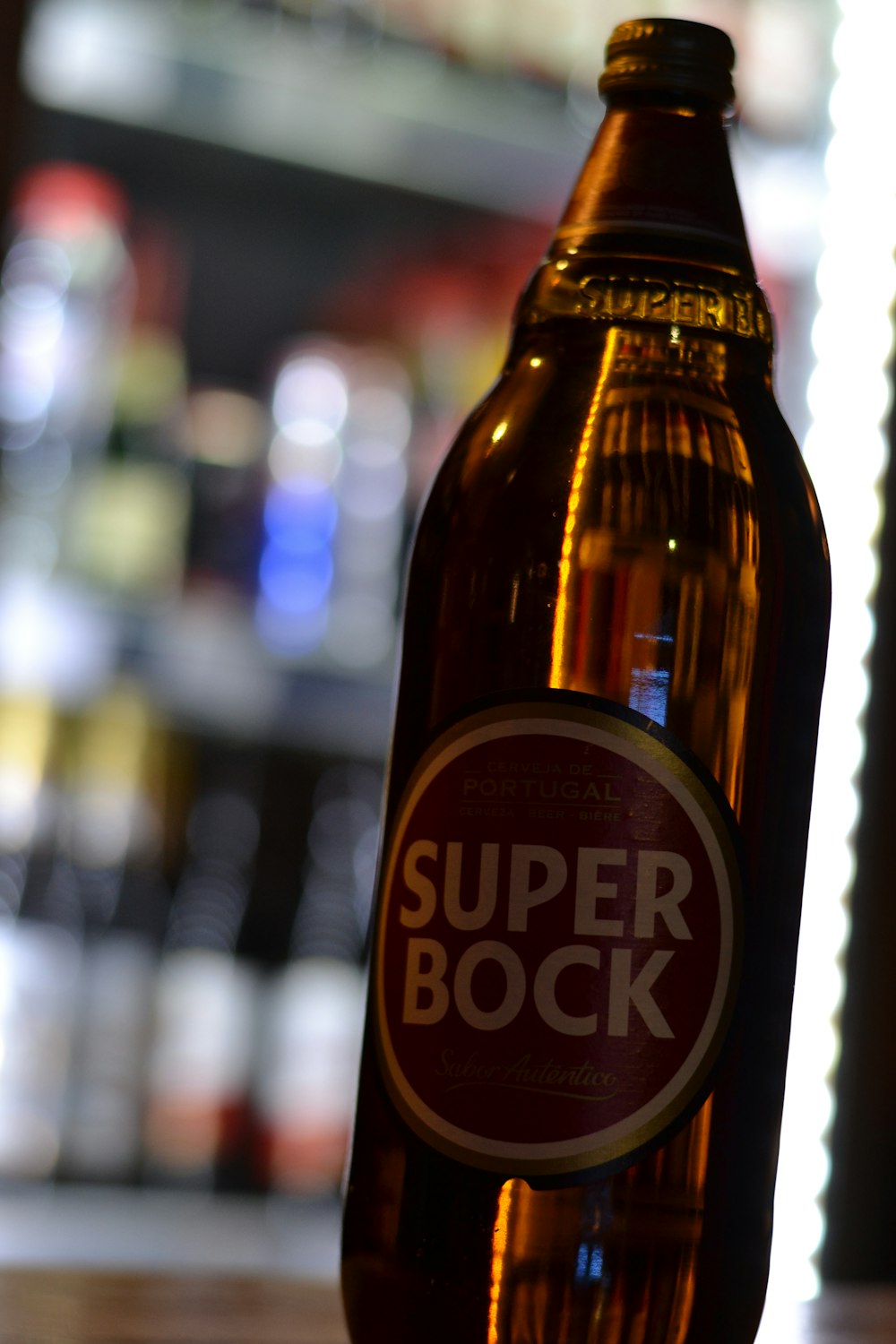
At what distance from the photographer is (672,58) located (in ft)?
Answer: 1.55

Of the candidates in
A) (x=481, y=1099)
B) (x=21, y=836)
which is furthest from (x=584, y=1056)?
(x=21, y=836)

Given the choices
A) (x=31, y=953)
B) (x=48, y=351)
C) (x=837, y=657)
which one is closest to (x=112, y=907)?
(x=31, y=953)

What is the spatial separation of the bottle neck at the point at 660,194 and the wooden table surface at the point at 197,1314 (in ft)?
0.96

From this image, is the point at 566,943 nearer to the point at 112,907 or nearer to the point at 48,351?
the point at 48,351

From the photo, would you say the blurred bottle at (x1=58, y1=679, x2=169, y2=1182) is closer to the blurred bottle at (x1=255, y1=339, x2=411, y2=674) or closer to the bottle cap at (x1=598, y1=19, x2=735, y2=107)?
the blurred bottle at (x1=255, y1=339, x2=411, y2=674)

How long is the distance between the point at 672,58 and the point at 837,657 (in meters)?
0.81

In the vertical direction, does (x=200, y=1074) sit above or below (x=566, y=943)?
below

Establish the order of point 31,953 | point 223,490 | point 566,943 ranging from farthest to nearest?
point 223,490
point 31,953
point 566,943

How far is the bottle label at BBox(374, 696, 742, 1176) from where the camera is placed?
16.0 inches

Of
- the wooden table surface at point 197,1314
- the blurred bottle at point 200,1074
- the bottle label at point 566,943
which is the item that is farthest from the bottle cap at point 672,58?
the blurred bottle at point 200,1074

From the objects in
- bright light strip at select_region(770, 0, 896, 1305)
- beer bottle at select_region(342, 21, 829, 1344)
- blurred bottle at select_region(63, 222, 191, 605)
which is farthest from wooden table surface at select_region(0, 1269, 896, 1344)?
blurred bottle at select_region(63, 222, 191, 605)

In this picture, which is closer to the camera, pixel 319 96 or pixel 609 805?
pixel 609 805

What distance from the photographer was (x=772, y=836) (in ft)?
A: 1.44

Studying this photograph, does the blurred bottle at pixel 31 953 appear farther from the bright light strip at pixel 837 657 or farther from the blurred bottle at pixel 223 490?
the bright light strip at pixel 837 657
